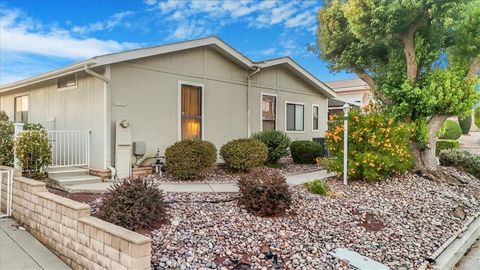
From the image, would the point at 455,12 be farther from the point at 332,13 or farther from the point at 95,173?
the point at 95,173

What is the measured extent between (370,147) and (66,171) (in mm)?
7180

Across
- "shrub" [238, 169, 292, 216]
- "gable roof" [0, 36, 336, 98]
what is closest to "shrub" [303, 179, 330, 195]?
"shrub" [238, 169, 292, 216]

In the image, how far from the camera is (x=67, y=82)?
9.33 m

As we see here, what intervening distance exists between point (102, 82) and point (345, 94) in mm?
19661

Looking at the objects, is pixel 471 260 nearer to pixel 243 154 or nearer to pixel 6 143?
pixel 243 154

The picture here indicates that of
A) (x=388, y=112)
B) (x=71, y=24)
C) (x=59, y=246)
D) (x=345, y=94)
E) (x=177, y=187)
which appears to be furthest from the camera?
(x=345, y=94)

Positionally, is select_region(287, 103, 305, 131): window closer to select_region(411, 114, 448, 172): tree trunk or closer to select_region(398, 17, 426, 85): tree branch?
select_region(411, 114, 448, 172): tree trunk

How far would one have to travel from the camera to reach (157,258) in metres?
3.74

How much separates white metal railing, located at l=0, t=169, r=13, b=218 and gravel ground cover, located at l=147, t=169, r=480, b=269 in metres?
2.83

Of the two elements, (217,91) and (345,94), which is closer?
(217,91)

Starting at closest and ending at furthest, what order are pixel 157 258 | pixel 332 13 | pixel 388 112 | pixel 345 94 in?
pixel 157 258, pixel 388 112, pixel 332 13, pixel 345 94

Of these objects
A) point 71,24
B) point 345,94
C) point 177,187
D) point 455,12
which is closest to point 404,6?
point 455,12

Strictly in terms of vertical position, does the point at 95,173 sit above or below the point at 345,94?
below

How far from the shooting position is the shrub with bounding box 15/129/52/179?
6693 mm
